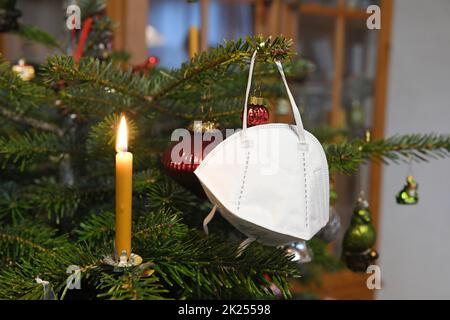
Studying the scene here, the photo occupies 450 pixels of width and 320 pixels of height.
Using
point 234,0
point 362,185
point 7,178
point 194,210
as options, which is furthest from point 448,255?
point 7,178

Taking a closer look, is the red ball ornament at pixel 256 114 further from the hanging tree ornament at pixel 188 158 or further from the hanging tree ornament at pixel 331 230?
the hanging tree ornament at pixel 331 230

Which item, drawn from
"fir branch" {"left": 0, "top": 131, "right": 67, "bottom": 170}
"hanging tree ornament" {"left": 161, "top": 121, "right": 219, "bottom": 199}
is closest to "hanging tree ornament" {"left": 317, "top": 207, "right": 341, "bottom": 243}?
"hanging tree ornament" {"left": 161, "top": 121, "right": 219, "bottom": 199}

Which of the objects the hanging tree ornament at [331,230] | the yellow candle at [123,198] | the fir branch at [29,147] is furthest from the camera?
the hanging tree ornament at [331,230]

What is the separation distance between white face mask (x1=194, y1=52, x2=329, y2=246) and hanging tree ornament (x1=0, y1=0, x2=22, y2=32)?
41cm

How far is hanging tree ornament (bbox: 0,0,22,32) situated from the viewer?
2.15 ft

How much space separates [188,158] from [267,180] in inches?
3.5

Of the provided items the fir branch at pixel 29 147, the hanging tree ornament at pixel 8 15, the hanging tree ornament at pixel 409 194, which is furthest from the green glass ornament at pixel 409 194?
the hanging tree ornament at pixel 8 15

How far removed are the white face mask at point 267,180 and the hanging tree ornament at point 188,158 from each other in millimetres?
60

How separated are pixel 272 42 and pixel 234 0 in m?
0.99

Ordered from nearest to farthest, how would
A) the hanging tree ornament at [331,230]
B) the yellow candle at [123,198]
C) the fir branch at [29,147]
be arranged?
1. the yellow candle at [123,198]
2. the fir branch at [29,147]
3. the hanging tree ornament at [331,230]

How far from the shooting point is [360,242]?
0.65 metres

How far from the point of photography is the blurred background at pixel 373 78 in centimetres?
127

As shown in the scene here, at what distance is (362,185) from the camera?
158 cm

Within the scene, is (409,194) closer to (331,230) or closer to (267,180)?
(331,230)
